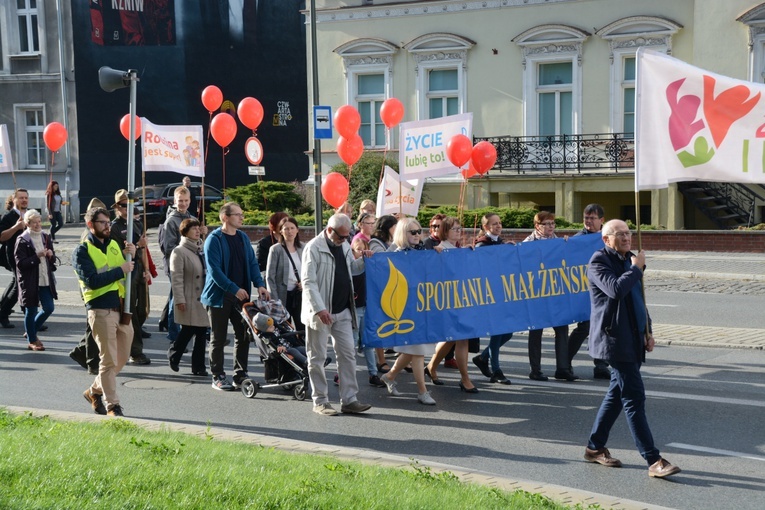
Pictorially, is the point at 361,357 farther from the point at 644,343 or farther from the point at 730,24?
the point at 730,24

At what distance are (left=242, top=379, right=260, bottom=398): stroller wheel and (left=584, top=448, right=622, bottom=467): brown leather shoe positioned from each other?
3958 millimetres

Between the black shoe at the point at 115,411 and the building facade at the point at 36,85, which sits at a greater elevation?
the building facade at the point at 36,85

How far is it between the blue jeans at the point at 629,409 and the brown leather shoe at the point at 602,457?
0.04 m

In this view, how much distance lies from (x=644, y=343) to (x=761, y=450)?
144 cm

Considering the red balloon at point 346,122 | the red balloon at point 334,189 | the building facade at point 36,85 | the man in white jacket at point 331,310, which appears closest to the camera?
the man in white jacket at point 331,310

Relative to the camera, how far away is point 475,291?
11320 millimetres

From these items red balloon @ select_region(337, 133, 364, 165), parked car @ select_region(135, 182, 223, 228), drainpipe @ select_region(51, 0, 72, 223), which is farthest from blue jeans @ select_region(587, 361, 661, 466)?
drainpipe @ select_region(51, 0, 72, 223)

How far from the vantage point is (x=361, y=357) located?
13.4 m

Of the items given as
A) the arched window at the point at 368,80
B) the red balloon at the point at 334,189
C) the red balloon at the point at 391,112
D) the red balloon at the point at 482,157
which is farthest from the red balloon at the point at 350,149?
the arched window at the point at 368,80

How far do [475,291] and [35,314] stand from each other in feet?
20.6

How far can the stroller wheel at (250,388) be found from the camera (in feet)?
35.6

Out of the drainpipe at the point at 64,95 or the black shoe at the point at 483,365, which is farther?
the drainpipe at the point at 64,95

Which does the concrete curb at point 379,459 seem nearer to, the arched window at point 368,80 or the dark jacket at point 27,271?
the dark jacket at point 27,271

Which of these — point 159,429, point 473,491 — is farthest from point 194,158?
point 473,491
